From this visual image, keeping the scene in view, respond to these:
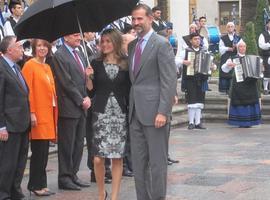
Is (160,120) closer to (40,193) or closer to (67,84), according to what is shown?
(67,84)

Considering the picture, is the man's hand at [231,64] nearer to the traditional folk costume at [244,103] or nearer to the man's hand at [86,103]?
the traditional folk costume at [244,103]

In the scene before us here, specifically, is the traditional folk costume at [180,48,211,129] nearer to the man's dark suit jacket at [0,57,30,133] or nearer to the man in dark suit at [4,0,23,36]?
the man in dark suit at [4,0,23,36]

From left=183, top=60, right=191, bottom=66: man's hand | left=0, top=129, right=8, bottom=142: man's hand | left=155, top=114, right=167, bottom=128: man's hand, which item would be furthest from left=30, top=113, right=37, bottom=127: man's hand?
left=183, top=60, right=191, bottom=66: man's hand

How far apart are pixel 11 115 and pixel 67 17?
1236 mm

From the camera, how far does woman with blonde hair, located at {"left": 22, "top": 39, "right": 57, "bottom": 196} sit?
25.4 ft

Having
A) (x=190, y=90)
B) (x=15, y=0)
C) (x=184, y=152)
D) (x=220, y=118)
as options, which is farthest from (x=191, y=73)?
(x=15, y=0)

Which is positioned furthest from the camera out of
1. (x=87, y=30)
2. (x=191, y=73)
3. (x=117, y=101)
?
(x=191, y=73)

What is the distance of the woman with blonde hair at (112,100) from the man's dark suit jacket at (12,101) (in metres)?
0.81

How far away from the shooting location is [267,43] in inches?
702

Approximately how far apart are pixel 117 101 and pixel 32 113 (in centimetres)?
117

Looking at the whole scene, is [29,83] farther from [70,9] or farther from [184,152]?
[184,152]

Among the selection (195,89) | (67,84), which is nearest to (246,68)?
(195,89)

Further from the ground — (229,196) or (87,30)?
(87,30)

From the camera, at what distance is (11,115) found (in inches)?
287
